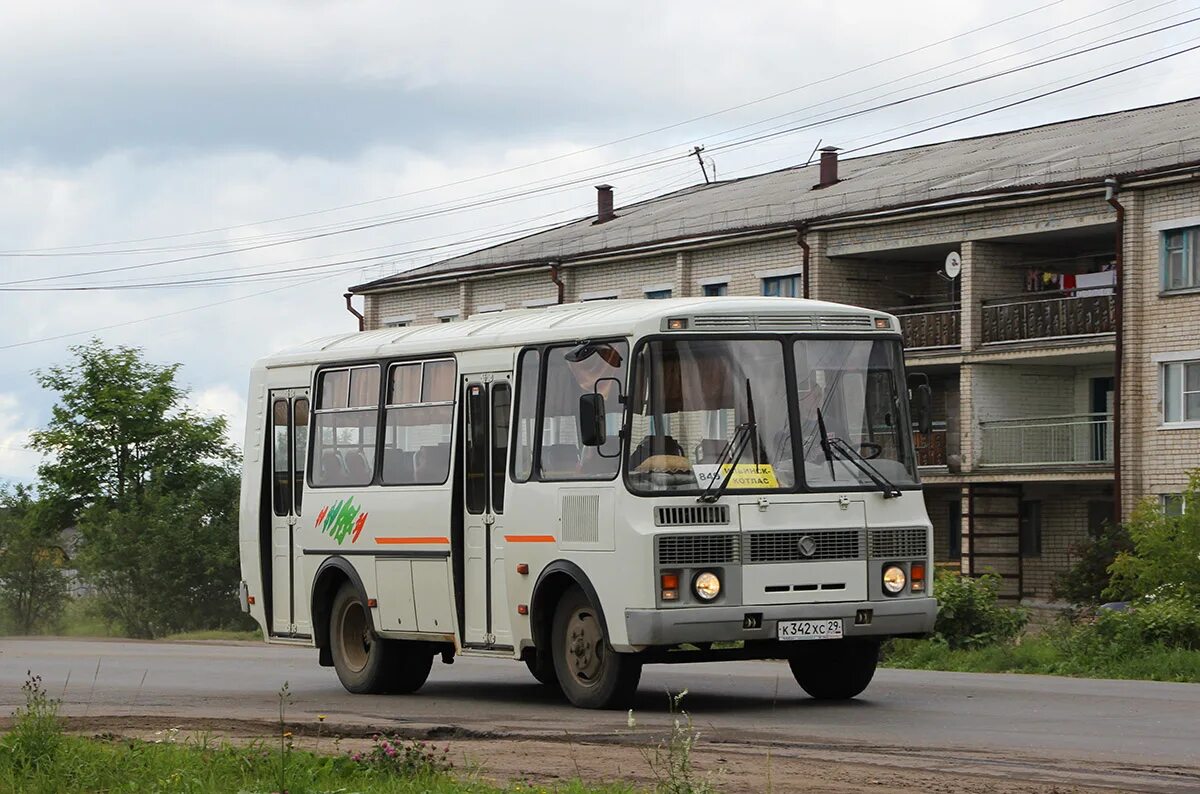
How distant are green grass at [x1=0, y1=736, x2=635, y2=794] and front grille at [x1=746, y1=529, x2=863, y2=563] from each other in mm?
4406

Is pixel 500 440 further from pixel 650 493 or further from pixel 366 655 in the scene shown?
pixel 366 655

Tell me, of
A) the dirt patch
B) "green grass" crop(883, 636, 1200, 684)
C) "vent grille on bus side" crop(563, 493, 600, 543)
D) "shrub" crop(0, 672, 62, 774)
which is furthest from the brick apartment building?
"shrub" crop(0, 672, 62, 774)

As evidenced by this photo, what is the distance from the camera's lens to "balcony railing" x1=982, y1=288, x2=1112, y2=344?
44.2m

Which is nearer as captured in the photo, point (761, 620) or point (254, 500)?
point (761, 620)

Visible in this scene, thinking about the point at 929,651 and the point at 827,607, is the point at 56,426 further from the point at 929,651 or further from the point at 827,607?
the point at 827,607

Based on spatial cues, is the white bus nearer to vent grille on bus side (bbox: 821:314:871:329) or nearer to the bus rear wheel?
vent grille on bus side (bbox: 821:314:871:329)

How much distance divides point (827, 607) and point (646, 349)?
224 centimetres

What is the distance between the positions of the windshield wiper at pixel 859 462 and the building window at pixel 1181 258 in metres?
28.0

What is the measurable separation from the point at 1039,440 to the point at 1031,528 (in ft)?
7.93

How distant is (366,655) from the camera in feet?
59.7

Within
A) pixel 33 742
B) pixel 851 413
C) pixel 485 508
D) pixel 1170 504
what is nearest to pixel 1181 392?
pixel 1170 504

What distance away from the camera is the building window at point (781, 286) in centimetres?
5044

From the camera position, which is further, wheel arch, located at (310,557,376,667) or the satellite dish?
the satellite dish

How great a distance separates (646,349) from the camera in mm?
14805
